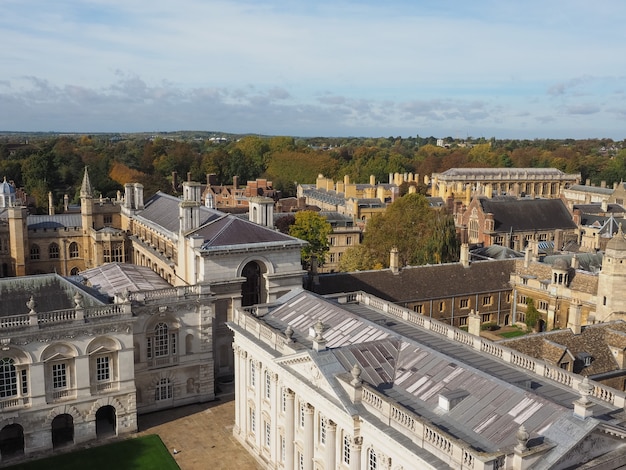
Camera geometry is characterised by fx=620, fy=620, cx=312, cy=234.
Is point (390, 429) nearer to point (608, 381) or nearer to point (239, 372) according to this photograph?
point (239, 372)

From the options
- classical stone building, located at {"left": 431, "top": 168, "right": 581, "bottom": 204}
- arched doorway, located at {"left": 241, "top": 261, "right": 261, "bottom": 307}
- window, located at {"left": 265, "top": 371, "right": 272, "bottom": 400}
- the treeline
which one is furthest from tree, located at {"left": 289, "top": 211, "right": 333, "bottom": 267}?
the treeline

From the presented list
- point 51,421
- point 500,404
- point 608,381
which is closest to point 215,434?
point 51,421

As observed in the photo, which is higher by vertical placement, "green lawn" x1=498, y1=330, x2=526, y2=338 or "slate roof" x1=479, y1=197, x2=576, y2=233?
"slate roof" x1=479, y1=197, x2=576, y2=233

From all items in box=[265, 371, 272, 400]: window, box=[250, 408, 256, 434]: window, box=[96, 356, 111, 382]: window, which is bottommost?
box=[250, 408, 256, 434]: window

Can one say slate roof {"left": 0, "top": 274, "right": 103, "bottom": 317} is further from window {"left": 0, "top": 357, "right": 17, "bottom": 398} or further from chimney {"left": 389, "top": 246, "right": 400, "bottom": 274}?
chimney {"left": 389, "top": 246, "right": 400, "bottom": 274}

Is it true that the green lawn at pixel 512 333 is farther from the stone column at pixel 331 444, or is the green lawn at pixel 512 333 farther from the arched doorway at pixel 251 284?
the stone column at pixel 331 444

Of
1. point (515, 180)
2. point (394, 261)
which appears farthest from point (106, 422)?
point (515, 180)

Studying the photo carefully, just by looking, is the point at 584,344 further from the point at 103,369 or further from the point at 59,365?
the point at 59,365

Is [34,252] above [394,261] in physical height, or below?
below
